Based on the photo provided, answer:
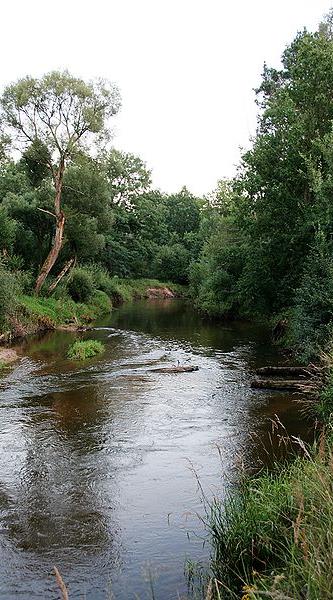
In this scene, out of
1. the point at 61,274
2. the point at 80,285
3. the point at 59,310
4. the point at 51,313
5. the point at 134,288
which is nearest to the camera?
the point at 51,313

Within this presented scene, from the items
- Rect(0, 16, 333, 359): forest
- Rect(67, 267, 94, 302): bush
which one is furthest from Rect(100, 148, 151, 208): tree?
Rect(67, 267, 94, 302): bush

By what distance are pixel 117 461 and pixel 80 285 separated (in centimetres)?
2616

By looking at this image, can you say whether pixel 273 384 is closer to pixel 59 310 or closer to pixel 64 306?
pixel 59 310

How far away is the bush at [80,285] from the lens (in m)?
34.5

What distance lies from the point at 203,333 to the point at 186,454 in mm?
17739

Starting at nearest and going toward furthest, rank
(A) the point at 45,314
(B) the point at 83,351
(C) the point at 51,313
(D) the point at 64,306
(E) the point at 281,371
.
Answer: (E) the point at 281,371 → (B) the point at 83,351 → (A) the point at 45,314 → (C) the point at 51,313 → (D) the point at 64,306

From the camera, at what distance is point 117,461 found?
31.1 ft

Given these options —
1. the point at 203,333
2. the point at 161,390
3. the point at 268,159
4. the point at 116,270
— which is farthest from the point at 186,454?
the point at 116,270

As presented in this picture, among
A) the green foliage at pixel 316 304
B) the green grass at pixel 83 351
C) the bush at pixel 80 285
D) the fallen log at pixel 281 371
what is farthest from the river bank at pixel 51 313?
the green foliage at pixel 316 304

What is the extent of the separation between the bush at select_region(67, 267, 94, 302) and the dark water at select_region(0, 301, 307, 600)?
49.7ft

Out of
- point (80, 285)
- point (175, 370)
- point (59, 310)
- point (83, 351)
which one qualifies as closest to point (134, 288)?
point (80, 285)

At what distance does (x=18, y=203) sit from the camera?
1236 inches

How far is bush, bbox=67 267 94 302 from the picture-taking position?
113ft

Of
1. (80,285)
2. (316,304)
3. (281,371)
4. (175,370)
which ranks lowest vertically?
(175,370)
